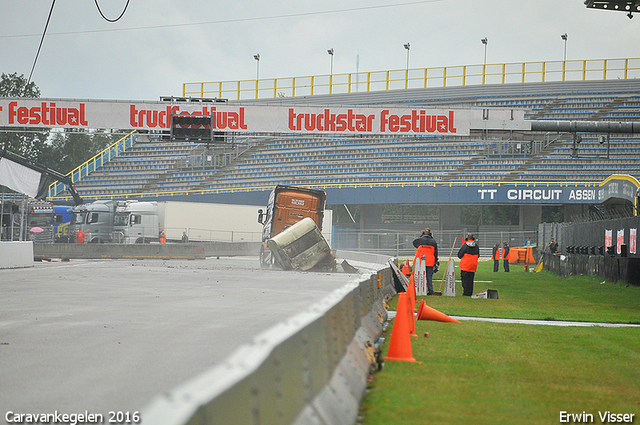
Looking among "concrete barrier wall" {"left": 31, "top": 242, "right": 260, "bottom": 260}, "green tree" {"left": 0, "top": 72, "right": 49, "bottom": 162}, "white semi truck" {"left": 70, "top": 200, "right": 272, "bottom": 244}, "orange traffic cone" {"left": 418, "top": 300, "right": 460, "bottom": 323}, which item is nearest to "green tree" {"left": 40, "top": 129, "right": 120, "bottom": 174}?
"green tree" {"left": 0, "top": 72, "right": 49, "bottom": 162}

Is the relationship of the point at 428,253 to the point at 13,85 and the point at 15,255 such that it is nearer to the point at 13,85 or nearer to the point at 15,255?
the point at 15,255

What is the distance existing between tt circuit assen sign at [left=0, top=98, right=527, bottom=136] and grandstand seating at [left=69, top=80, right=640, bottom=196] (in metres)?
22.3

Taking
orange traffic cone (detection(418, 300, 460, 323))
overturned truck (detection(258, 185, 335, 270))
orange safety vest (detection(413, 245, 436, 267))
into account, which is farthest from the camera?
overturned truck (detection(258, 185, 335, 270))

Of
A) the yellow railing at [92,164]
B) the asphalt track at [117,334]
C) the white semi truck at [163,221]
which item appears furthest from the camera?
the yellow railing at [92,164]

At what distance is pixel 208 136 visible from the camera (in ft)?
89.2

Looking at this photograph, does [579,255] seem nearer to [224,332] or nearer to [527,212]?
[224,332]

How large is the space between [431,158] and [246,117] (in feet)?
100

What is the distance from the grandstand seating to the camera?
5291 centimetres

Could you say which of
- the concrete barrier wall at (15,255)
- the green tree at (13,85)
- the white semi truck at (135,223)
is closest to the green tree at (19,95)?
the green tree at (13,85)

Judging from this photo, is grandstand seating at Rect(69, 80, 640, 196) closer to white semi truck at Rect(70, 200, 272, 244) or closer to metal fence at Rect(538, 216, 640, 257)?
white semi truck at Rect(70, 200, 272, 244)

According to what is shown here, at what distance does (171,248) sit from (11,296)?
2523 cm

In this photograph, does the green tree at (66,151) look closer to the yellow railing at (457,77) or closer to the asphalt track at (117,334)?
the yellow railing at (457,77)

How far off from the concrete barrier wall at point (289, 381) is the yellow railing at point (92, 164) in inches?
2426

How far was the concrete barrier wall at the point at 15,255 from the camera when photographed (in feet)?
89.0
